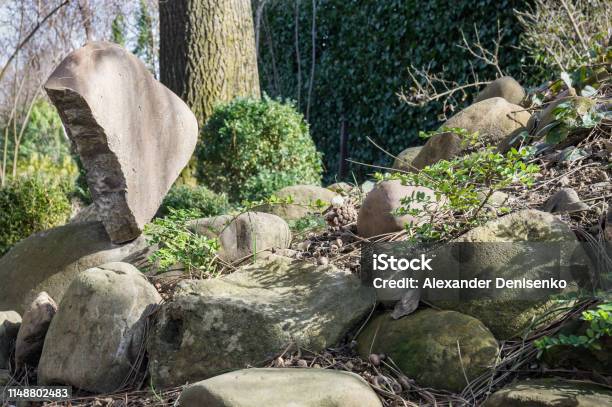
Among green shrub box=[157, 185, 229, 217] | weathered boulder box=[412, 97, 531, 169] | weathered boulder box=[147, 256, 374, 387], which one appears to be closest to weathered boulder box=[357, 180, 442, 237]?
weathered boulder box=[147, 256, 374, 387]

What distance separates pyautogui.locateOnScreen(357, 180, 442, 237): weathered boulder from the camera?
3.48 m

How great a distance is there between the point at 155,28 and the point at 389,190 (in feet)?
45.2

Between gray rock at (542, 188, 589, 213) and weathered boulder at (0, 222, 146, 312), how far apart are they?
2.45 m

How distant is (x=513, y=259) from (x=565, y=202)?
20.6 inches

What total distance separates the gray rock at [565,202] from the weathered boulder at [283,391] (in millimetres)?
1411

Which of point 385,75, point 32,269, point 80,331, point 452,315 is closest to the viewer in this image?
point 452,315

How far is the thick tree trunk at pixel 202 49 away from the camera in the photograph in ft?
26.5

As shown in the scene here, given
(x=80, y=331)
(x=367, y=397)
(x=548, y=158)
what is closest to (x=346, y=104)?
(x=548, y=158)

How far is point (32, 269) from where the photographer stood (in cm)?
445

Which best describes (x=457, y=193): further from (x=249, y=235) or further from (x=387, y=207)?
(x=249, y=235)

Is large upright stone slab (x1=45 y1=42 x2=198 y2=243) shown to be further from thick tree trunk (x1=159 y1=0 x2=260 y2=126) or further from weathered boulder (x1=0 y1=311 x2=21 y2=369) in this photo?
thick tree trunk (x1=159 y1=0 x2=260 y2=126)

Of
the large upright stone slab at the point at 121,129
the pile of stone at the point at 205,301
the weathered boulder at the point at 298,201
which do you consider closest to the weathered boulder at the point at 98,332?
the pile of stone at the point at 205,301

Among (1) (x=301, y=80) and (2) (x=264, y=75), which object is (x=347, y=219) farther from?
(2) (x=264, y=75)

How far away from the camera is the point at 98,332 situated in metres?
3.45
